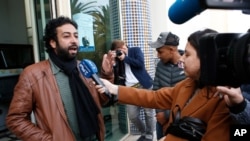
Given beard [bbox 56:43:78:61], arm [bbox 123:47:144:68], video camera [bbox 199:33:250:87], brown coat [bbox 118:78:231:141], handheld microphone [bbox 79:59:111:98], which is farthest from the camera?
arm [bbox 123:47:144:68]

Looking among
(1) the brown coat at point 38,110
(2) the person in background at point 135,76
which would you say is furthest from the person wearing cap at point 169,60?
(1) the brown coat at point 38,110

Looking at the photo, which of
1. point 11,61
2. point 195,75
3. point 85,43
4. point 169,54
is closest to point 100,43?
point 85,43

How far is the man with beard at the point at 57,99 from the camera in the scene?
5.86ft

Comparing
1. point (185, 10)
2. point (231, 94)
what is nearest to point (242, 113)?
point (231, 94)

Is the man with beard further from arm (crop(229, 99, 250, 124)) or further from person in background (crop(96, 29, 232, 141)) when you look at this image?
arm (crop(229, 99, 250, 124))

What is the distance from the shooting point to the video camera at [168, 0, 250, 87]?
74cm

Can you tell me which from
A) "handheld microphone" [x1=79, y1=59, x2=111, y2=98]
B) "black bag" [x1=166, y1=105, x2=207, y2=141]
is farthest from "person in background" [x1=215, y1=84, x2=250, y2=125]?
"handheld microphone" [x1=79, y1=59, x2=111, y2=98]

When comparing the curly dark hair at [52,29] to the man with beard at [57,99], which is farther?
the curly dark hair at [52,29]

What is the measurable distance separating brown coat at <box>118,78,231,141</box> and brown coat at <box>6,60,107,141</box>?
1.35ft

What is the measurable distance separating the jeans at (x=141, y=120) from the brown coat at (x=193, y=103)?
2.12 m

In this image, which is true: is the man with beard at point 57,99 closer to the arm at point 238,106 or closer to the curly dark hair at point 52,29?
the curly dark hair at point 52,29

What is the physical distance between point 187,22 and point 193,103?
2.60 m

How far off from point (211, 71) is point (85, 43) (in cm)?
263

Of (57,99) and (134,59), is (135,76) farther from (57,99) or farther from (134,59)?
(57,99)
